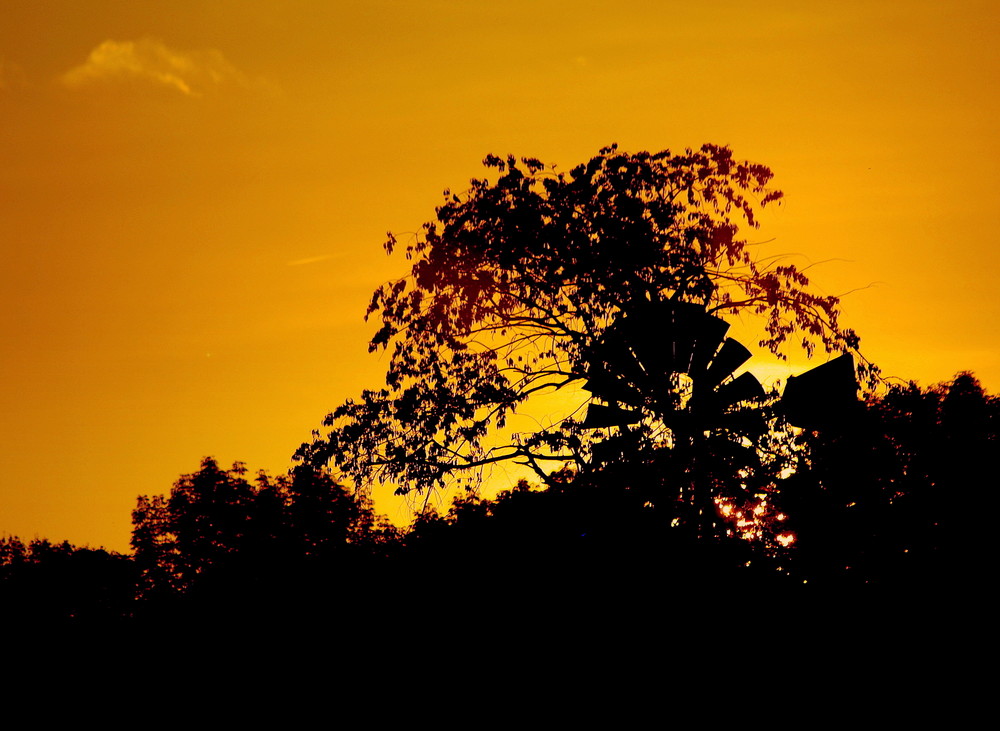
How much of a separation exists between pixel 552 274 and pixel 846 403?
8.74 metres

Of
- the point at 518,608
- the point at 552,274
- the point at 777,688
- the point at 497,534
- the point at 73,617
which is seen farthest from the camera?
the point at 73,617

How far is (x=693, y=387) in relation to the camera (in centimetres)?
2934

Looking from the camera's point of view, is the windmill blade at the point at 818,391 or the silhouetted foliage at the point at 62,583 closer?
the windmill blade at the point at 818,391

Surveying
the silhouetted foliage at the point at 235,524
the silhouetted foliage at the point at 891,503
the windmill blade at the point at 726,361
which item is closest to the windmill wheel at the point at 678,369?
the windmill blade at the point at 726,361

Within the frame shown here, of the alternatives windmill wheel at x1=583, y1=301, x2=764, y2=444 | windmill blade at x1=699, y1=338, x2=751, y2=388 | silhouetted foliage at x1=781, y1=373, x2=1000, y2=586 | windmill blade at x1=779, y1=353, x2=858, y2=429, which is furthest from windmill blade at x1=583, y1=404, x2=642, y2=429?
silhouetted foliage at x1=781, y1=373, x2=1000, y2=586

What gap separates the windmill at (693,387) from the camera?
2895 cm

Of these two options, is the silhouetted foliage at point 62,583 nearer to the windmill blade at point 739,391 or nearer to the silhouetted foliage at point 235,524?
the silhouetted foliage at point 235,524

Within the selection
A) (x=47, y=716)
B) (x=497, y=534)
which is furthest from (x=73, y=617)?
(x=497, y=534)

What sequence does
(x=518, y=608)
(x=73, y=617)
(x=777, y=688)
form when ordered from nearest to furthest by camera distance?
(x=777, y=688) → (x=518, y=608) → (x=73, y=617)

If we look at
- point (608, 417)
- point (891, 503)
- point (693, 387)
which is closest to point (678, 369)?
point (693, 387)

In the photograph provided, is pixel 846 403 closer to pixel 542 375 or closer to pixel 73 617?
pixel 542 375

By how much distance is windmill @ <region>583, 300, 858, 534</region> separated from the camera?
28953 mm

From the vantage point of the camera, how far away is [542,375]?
103 feet

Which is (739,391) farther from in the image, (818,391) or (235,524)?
(235,524)
